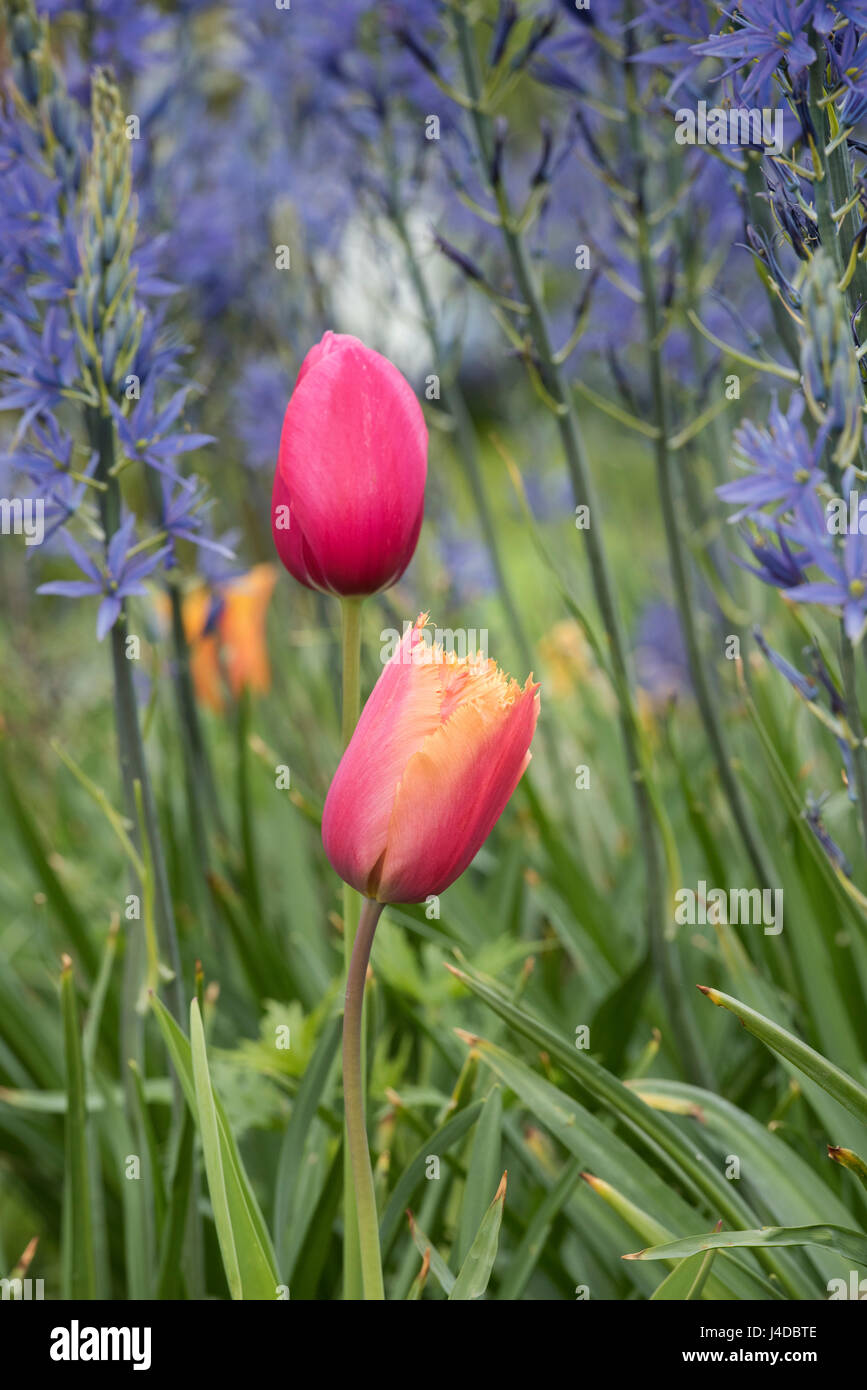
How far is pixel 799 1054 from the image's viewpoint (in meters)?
0.84

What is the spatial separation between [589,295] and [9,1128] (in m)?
1.41

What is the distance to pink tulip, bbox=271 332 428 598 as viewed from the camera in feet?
2.64

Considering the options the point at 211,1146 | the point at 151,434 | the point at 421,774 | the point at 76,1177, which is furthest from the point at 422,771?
the point at 76,1177

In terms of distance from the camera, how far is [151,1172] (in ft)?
3.82

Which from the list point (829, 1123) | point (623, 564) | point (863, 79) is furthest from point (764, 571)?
point (623, 564)

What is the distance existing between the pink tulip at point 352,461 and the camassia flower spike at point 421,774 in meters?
0.12

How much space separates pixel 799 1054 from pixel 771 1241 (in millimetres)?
152

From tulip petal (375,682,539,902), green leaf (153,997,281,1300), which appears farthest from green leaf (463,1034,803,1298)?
tulip petal (375,682,539,902)

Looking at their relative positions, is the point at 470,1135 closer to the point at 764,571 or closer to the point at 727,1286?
the point at 727,1286

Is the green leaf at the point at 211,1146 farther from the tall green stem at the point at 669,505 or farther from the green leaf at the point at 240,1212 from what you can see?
the tall green stem at the point at 669,505

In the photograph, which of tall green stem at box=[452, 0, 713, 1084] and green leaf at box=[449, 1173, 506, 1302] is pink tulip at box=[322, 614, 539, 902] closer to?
green leaf at box=[449, 1173, 506, 1302]

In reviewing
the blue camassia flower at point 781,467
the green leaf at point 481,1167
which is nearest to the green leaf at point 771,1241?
the green leaf at point 481,1167

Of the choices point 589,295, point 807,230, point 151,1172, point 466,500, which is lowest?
point 151,1172

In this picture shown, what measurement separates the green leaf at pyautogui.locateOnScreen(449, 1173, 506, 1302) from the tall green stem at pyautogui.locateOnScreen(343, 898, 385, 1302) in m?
0.11
